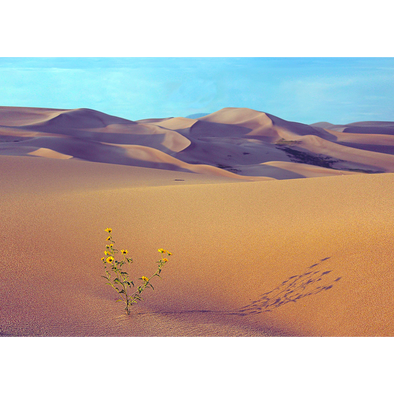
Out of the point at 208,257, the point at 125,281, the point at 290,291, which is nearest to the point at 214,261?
the point at 208,257

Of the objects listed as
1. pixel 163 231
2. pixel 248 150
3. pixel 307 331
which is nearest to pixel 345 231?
pixel 307 331

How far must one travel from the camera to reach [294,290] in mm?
3211

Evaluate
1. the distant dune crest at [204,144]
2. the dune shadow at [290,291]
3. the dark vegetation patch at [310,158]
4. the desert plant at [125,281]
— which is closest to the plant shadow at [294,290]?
the dune shadow at [290,291]

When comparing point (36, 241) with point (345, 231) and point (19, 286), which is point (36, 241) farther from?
point (345, 231)

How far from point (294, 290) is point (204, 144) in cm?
3468

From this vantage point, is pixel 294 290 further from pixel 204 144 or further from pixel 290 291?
pixel 204 144

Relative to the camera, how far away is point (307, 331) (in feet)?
8.82

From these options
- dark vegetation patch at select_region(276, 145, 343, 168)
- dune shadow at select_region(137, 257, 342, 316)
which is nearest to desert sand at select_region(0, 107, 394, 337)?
dune shadow at select_region(137, 257, 342, 316)

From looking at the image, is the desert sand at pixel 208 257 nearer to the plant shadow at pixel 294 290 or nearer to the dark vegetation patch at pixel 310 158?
the plant shadow at pixel 294 290

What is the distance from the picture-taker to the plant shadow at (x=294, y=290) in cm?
306

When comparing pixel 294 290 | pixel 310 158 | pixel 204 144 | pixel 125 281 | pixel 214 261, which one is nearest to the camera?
pixel 125 281

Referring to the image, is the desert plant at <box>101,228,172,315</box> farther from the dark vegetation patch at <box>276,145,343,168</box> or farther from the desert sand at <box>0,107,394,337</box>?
the dark vegetation patch at <box>276,145,343,168</box>

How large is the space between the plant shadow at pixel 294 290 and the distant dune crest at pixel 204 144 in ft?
51.4

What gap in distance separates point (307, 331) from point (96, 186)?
684cm
